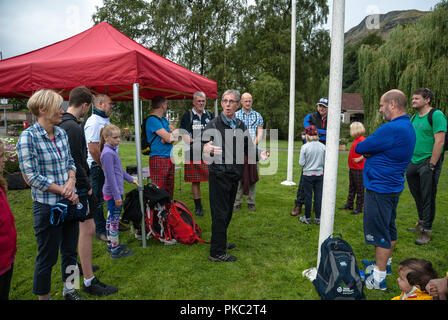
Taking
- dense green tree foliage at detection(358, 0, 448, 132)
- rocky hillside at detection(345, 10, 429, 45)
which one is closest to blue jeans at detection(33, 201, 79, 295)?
rocky hillside at detection(345, 10, 429, 45)

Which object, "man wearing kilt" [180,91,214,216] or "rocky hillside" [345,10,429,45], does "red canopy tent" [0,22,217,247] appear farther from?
"rocky hillside" [345,10,429,45]

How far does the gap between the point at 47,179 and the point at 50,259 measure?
0.66 meters

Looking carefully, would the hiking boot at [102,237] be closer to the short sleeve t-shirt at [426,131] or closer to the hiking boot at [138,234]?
the hiking boot at [138,234]

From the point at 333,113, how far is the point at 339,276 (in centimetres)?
150

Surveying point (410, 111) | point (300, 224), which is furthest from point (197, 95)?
point (410, 111)

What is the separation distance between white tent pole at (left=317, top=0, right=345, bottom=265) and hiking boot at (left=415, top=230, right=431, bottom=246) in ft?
6.78

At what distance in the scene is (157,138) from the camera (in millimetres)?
4145

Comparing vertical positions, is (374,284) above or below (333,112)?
below

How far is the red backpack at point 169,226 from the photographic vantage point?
12.6ft

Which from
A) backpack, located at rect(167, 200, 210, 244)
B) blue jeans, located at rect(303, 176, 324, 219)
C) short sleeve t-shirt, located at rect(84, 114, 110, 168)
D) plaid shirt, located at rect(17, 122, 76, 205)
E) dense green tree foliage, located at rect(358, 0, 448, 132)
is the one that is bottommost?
backpack, located at rect(167, 200, 210, 244)

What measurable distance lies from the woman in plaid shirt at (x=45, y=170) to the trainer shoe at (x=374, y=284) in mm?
2952

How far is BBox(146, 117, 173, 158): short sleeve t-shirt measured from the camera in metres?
4.02

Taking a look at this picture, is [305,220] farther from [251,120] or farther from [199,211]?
[251,120]

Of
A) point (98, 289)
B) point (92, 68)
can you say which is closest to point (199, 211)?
point (98, 289)
